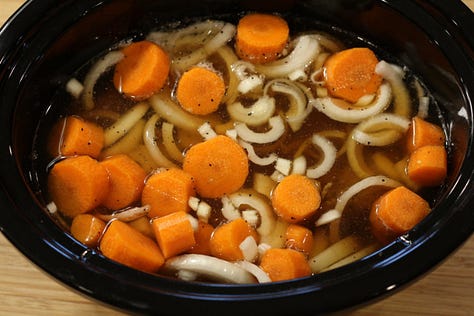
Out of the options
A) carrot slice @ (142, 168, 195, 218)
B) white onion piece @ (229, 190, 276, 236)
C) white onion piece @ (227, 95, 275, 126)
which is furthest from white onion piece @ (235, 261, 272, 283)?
white onion piece @ (227, 95, 275, 126)

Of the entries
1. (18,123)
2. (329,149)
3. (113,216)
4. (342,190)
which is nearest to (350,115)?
(329,149)

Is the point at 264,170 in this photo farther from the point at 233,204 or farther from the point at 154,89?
the point at 154,89

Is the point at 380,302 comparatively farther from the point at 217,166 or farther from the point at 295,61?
Answer: the point at 295,61

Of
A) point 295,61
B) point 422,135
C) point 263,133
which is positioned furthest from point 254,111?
point 422,135

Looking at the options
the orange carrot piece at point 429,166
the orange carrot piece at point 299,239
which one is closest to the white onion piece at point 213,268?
the orange carrot piece at point 299,239

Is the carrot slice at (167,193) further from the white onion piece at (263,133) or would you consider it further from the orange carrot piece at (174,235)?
the white onion piece at (263,133)

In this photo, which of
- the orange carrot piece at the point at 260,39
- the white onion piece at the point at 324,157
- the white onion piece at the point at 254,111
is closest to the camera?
the white onion piece at the point at 324,157
